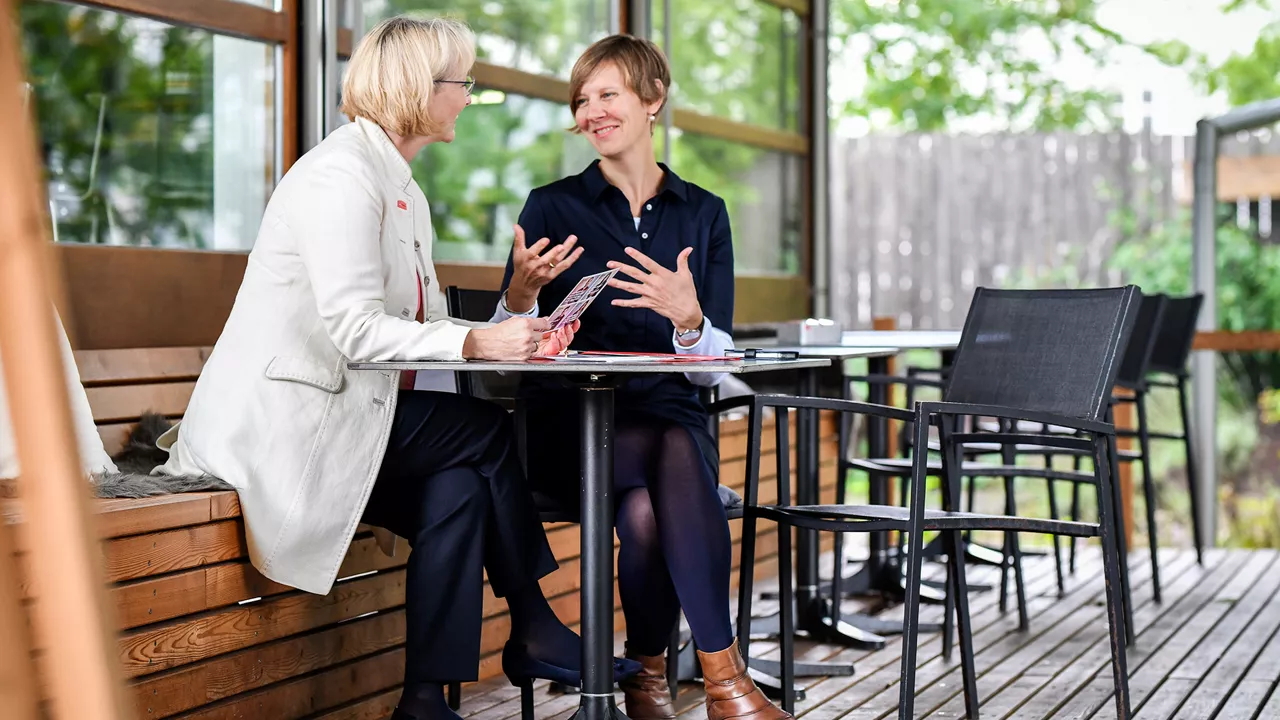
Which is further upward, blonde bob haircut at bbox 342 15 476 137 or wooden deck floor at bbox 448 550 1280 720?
blonde bob haircut at bbox 342 15 476 137

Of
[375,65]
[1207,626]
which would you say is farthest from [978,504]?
[375,65]

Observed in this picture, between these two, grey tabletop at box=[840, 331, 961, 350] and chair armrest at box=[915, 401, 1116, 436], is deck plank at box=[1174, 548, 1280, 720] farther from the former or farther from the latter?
grey tabletop at box=[840, 331, 961, 350]

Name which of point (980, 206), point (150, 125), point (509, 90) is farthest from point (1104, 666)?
point (980, 206)

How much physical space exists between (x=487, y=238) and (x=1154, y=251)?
20.5 feet

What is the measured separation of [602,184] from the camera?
2.92m

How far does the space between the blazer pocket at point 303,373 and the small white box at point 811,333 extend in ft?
5.03

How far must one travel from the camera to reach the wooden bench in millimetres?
2271

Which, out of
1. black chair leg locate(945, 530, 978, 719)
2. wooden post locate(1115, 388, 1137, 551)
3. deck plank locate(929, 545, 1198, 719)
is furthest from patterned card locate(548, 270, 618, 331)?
wooden post locate(1115, 388, 1137, 551)

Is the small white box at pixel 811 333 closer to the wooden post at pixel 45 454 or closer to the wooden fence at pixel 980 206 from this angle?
the wooden post at pixel 45 454

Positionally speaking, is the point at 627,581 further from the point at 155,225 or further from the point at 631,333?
the point at 155,225

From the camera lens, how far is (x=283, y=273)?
2389 mm

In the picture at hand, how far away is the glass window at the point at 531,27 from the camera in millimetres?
4336

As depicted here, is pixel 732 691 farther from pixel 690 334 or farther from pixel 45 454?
pixel 45 454

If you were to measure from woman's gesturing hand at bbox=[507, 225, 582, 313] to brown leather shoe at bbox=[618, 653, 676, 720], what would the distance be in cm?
71
